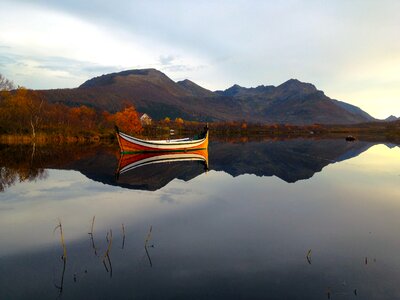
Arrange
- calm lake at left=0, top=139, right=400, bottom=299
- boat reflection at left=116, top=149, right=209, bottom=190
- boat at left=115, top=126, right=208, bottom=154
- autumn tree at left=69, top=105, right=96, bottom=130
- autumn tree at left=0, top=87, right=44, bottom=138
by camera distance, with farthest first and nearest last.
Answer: autumn tree at left=69, top=105, right=96, bottom=130, autumn tree at left=0, top=87, right=44, bottom=138, boat at left=115, top=126, right=208, bottom=154, boat reflection at left=116, top=149, right=209, bottom=190, calm lake at left=0, top=139, right=400, bottom=299

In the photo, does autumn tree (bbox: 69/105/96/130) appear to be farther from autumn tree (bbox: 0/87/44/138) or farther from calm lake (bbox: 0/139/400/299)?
calm lake (bbox: 0/139/400/299)

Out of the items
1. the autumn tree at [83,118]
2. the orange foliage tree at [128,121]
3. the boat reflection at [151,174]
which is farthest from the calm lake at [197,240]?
the orange foliage tree at [128,121]

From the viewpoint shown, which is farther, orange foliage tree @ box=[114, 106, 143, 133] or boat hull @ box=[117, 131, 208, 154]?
orange foliage tree @ box=[114, 106, 143, 133]

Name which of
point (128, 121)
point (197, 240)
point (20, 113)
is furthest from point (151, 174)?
point (128, 121)

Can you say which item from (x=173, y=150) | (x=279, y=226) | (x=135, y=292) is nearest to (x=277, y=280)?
(x=135, y=292)

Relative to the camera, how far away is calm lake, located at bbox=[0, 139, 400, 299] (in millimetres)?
8680

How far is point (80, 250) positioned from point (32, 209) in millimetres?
7029

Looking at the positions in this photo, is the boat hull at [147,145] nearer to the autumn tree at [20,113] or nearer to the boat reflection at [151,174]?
the boat reflection at [151,174]

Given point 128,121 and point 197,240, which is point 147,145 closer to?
point 197,240

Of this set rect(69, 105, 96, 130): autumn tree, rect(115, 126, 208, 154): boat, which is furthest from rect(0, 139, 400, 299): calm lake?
rect(69, 105, 96, 130): autumn tree

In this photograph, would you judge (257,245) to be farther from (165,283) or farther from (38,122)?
(38,122)

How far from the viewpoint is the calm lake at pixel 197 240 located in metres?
8.68

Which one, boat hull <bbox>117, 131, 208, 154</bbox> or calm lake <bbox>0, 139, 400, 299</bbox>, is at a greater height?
boat hull <bbox>117, 131, 208, 154</bbox>

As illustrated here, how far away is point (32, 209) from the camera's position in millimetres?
16641
